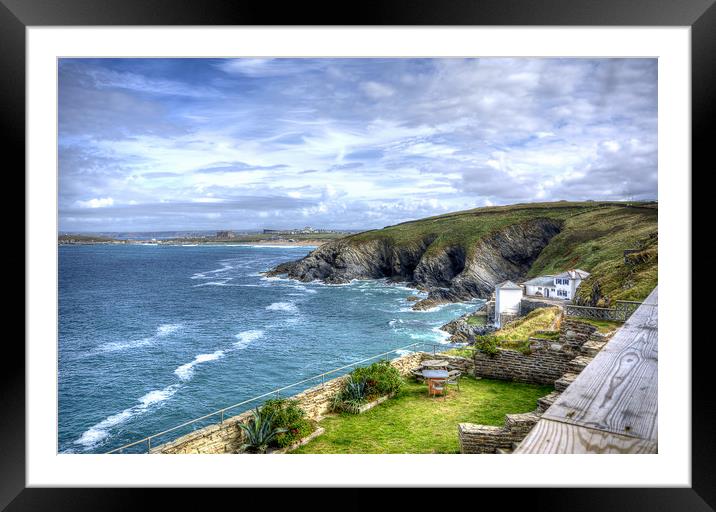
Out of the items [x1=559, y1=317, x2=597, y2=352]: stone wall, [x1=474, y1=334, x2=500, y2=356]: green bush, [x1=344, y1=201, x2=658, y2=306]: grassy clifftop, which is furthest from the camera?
[x1=344, y1=201, x2=658, y2=306]: grassy clifftop

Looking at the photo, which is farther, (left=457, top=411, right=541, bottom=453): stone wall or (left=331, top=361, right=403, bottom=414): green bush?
(left=331, top=361, right=403, bottom=414): green bush

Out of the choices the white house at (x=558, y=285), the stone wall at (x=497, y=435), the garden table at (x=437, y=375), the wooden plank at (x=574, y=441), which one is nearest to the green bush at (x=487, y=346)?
the garden table at (x=437, y=375)

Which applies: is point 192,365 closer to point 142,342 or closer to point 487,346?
point 142,342

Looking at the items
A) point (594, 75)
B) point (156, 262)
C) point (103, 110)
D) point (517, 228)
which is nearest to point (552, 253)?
point (517, 228)

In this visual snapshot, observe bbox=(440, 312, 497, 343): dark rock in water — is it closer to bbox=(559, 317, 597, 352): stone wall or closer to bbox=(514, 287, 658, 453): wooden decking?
bbox=(559, 317, 597, 352): stone wall

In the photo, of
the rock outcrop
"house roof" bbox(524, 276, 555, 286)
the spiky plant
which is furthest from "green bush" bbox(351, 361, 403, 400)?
the rock outcrop

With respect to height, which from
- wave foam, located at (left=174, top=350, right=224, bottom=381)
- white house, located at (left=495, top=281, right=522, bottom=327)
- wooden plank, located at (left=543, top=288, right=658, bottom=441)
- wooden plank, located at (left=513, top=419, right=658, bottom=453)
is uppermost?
wooden plank, located at (left=543, top=288, right=658, bottom=441)
